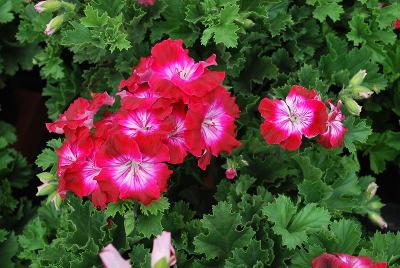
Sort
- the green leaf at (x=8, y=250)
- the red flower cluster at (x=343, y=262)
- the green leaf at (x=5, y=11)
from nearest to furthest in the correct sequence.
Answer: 1. the red flower cluster at (x=343, y=262)
2. the green leaf at (x=8, y=250)
3. the green leaf at (x=5, y=11)

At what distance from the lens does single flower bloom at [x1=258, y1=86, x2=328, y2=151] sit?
4.49ft

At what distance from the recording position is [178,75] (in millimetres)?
1340

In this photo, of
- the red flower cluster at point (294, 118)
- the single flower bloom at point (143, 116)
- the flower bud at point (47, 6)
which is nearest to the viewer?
the single flower bloom at point (143, 116)

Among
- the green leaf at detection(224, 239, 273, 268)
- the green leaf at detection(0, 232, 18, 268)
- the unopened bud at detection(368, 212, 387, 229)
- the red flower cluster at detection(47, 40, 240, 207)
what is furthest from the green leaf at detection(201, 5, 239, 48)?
the green leaf at detection(0, 232, 18, 268)

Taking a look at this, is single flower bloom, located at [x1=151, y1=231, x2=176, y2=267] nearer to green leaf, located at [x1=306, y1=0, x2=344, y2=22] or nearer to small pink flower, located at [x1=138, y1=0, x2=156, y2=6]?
small pink flower, located at [x1=138, y1=0, x2=156, y2=6]

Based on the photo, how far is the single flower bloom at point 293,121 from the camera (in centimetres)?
137

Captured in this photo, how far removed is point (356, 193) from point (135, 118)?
668 millimetres

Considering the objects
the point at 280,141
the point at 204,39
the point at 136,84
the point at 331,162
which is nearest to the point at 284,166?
the point at 331,162

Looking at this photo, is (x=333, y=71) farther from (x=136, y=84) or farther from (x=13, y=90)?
(x=13, y=90)

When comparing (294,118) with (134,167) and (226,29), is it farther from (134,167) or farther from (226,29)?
(134,167)

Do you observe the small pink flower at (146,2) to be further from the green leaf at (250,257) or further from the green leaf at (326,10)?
the green leaf at (250,257)

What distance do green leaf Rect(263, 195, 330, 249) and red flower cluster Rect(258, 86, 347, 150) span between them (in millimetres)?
147

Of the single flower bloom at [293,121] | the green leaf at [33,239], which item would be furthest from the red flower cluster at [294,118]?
the green leaf at [33,239]

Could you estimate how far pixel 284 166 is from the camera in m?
1.64
